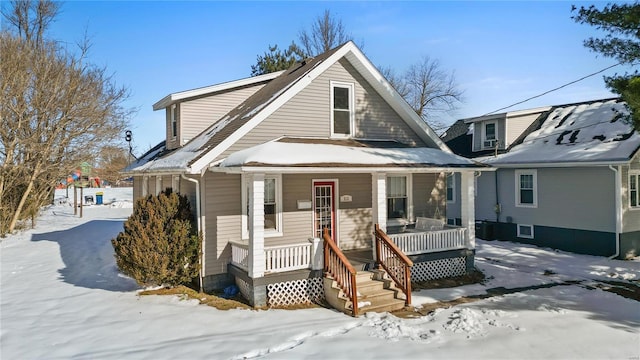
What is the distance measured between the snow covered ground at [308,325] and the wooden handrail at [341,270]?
1.64 ft

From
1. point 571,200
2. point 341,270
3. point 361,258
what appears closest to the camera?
point 341,270

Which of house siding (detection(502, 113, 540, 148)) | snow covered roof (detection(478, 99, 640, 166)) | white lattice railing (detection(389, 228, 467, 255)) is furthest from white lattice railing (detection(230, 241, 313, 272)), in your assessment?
house siding (detection(502, 113, 540, 148))

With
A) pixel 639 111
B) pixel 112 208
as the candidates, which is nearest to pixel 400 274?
pixel 639 111

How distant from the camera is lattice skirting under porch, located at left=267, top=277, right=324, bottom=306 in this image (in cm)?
894

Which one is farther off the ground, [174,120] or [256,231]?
[174,120]

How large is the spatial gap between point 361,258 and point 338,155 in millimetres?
2884

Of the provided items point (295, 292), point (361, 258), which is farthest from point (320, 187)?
point (295, 292)

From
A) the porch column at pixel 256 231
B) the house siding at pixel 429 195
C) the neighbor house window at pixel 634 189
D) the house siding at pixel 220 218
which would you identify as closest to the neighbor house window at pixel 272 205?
the house siding at pixel 220 218

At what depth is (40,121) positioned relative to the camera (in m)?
18.6

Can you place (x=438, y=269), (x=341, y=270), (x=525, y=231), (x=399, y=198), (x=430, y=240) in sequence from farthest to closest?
(x=525, y=231) → (x=399, y=198) → (x=438, y=269) → (x=430, y=240) → (x=341, y=270)

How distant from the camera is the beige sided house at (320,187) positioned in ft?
29.5

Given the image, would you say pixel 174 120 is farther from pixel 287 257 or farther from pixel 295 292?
pixel 295 292

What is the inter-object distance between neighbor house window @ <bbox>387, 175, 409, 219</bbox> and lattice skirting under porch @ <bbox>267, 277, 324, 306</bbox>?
4.33 meters

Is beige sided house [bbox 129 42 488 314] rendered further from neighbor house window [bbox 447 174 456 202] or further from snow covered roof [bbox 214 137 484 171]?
neighbor house window [bbox 447 174 456 202]
